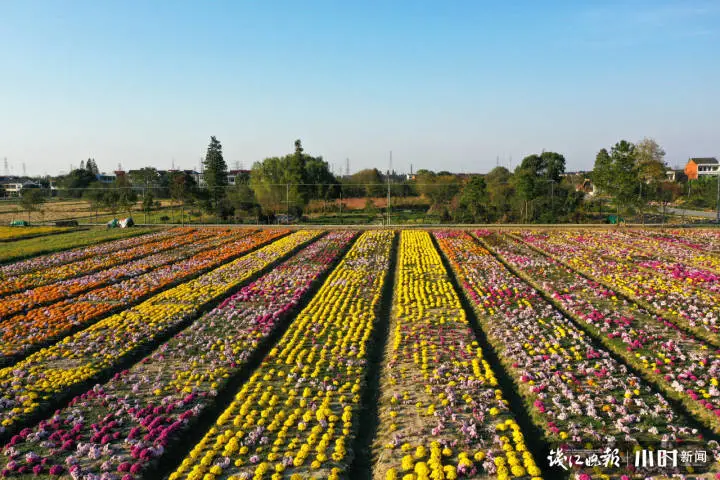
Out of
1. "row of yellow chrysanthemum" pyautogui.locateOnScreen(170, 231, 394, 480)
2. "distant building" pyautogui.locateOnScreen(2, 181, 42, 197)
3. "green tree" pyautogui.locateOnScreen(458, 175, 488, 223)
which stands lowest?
"row of yellow chrysanthemum" pyautogui.locateOnScreen(170, 231, 394, 480)

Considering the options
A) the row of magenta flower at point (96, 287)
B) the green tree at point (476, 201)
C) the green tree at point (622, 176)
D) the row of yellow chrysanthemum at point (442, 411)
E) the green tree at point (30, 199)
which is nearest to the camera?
the row of yellow chrysanthemum at point (442, 411)

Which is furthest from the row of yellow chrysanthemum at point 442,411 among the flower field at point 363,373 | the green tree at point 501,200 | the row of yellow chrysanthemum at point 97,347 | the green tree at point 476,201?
the green tree at point 501,200

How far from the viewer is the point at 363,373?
1095 cm

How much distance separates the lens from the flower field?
7781 mm

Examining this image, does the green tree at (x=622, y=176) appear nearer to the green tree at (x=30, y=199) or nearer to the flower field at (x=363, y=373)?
the flower field at (x=363, y=373)

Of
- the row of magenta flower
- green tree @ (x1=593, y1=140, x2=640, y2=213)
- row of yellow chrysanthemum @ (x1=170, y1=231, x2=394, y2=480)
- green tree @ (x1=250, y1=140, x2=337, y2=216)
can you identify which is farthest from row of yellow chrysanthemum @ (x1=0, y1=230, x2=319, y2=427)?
green tree @ (x1=593, y1=140, x2=640, y2=213)

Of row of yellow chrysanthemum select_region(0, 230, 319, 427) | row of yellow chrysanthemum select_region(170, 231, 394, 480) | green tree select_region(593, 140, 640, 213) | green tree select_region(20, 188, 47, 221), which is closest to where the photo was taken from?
row of yellow chrysanthemum select_region(170, 231, 394, 480)

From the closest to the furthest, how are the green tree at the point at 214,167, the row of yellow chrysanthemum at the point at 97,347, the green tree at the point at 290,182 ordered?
the row of yellow chrysanthemum at the point at 97,347 < the green tree at the point at 290,182 < the green tree at the point at 214,167

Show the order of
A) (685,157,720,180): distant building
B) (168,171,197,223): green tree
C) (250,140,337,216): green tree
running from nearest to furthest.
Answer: (168,171,197,223): green tree < (250,140,337,216): green tree < (685,157,720,180): distant building

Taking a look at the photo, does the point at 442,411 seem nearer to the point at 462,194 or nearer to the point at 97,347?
the point at 97,347

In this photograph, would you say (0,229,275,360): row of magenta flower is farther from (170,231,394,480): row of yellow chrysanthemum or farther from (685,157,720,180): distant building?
(685,157,720,180): distant building

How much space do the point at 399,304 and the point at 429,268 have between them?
621 cm

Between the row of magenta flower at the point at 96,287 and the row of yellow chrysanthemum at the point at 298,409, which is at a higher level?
the row of magenta flower at the point at 96,287

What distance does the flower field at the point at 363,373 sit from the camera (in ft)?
25.5
